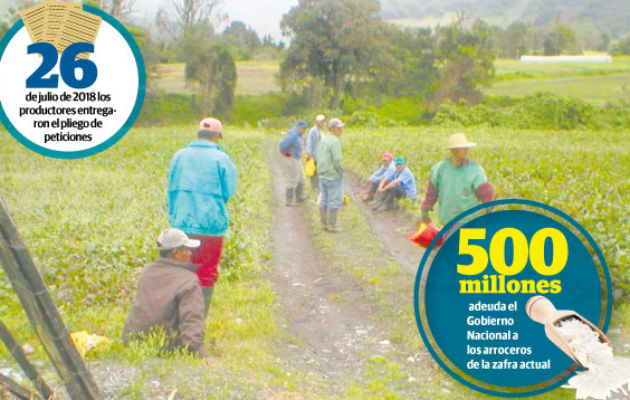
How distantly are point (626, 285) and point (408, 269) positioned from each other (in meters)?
3.00

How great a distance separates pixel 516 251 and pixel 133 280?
539cm

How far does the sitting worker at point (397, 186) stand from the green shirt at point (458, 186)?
6.35 metres

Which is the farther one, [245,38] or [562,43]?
[562,43]

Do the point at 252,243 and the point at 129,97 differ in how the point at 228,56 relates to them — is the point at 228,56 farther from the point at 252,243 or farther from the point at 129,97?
the point at 129,97

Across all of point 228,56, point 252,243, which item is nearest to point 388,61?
point 228,56

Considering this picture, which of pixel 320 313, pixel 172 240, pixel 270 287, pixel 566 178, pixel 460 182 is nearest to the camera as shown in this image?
pixel 172 240

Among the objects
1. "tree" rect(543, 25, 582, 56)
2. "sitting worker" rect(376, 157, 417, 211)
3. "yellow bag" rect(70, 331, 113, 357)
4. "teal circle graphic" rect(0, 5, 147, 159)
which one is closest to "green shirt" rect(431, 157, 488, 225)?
"teal circle graphic" rect(0, 5, 147, 159)

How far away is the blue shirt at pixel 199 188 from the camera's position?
6406 millimetres

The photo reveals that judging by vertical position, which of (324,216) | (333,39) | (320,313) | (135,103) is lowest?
(320,313)

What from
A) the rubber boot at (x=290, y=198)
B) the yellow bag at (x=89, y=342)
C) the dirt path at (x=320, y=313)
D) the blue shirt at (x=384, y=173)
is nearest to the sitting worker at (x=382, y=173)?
the blue shirt at (x=384, y=173)

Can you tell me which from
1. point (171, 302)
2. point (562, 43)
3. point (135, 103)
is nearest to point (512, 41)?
point (562, 43)

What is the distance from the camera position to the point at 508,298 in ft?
13.3

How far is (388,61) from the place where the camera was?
52500mm

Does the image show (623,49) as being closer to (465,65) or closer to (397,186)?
(465,65)
